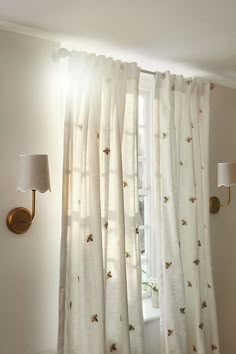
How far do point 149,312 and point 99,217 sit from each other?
0.89 meters

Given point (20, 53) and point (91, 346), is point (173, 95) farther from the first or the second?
point (91, 346)

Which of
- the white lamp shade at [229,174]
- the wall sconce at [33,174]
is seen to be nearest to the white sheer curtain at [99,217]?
the wall sconce at [33,174]

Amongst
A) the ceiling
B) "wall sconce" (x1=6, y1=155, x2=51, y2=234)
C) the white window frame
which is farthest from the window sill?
the ceiling

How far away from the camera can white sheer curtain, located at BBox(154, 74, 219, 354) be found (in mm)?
2307

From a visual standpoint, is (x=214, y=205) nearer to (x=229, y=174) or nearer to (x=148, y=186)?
(x=229, y=174)

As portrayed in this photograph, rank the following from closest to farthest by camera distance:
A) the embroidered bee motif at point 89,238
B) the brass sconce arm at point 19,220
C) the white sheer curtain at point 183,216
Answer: the brass sconce arm at point 19,220 → the embroidered bee motif at point 89,238 → the white sheer curtain at point 183,216

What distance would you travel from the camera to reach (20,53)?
6.26ft

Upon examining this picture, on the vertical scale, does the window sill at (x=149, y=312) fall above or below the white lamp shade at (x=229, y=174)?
below

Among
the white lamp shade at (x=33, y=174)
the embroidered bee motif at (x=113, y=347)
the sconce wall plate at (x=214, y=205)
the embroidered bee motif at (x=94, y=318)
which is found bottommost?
the embroidered bee motif at (x=113, y=347)

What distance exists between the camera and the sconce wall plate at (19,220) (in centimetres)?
183

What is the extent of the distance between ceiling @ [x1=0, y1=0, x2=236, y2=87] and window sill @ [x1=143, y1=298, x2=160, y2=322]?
5.40 ft

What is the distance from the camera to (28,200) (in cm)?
192

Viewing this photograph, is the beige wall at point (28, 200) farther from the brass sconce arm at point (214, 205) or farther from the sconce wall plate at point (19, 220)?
the brass sconce arm at point (214, 205)

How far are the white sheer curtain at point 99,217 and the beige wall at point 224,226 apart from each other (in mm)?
921
